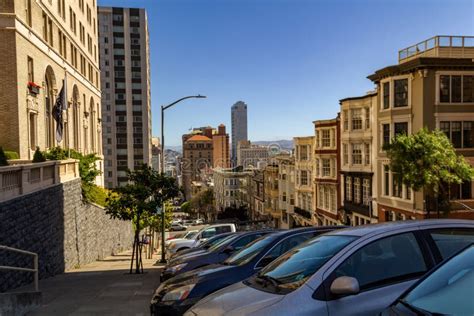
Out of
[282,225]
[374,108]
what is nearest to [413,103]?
[374,108]

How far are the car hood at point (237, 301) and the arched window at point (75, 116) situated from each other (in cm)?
3759

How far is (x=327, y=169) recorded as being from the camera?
144 feet

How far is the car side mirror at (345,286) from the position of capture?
407 cm

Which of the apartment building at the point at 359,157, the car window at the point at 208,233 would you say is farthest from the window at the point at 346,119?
the car window at the point at 208,233

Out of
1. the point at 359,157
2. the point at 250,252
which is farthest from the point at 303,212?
the point at 250,252

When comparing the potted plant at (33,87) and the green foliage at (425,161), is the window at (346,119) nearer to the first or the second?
the green foliage at (425,161)

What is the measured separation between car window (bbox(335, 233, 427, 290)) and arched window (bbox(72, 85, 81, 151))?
38.6 m

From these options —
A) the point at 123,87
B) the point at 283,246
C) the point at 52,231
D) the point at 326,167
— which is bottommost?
the point at 52,231

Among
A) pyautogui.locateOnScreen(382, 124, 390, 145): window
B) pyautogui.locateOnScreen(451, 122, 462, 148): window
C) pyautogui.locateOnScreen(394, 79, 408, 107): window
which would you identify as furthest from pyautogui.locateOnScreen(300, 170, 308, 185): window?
pyautogui.locateOnScreen(451, 122, 462, 148): window

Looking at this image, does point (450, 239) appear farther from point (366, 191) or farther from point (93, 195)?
point (366, 191)

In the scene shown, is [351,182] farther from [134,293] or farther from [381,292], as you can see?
[381,292]

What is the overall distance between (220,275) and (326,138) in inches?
1488

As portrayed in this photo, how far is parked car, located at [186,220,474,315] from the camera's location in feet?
14.1

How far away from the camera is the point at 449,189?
28.1 m
